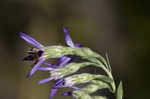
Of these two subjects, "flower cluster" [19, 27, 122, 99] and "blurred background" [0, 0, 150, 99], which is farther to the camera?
"blurred background" [0, 0, 150, 99]

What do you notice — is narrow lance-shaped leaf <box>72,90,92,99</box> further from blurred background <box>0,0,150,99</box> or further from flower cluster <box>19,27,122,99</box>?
blurred background <box>0,0,150,99</box>

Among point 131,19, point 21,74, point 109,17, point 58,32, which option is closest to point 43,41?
point 58,32

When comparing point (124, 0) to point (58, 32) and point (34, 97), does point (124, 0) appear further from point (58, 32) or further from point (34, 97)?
point (34, 97)

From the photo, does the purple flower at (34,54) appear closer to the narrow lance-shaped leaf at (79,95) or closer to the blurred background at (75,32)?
the narrow lance-shaped leaf at (79,95)

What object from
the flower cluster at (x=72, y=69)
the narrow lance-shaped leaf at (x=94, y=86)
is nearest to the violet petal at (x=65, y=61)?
the flower cluster at (x=72, y=69)

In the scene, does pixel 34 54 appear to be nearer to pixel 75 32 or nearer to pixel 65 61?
pixel 65 61

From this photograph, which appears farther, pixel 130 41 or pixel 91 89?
pixel 130 41

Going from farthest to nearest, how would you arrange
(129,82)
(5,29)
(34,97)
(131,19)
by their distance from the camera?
(5,29) → (131,19) → (34,97) → (129,82)

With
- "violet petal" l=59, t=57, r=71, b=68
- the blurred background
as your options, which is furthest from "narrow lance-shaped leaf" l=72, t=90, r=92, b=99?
the blurred background
